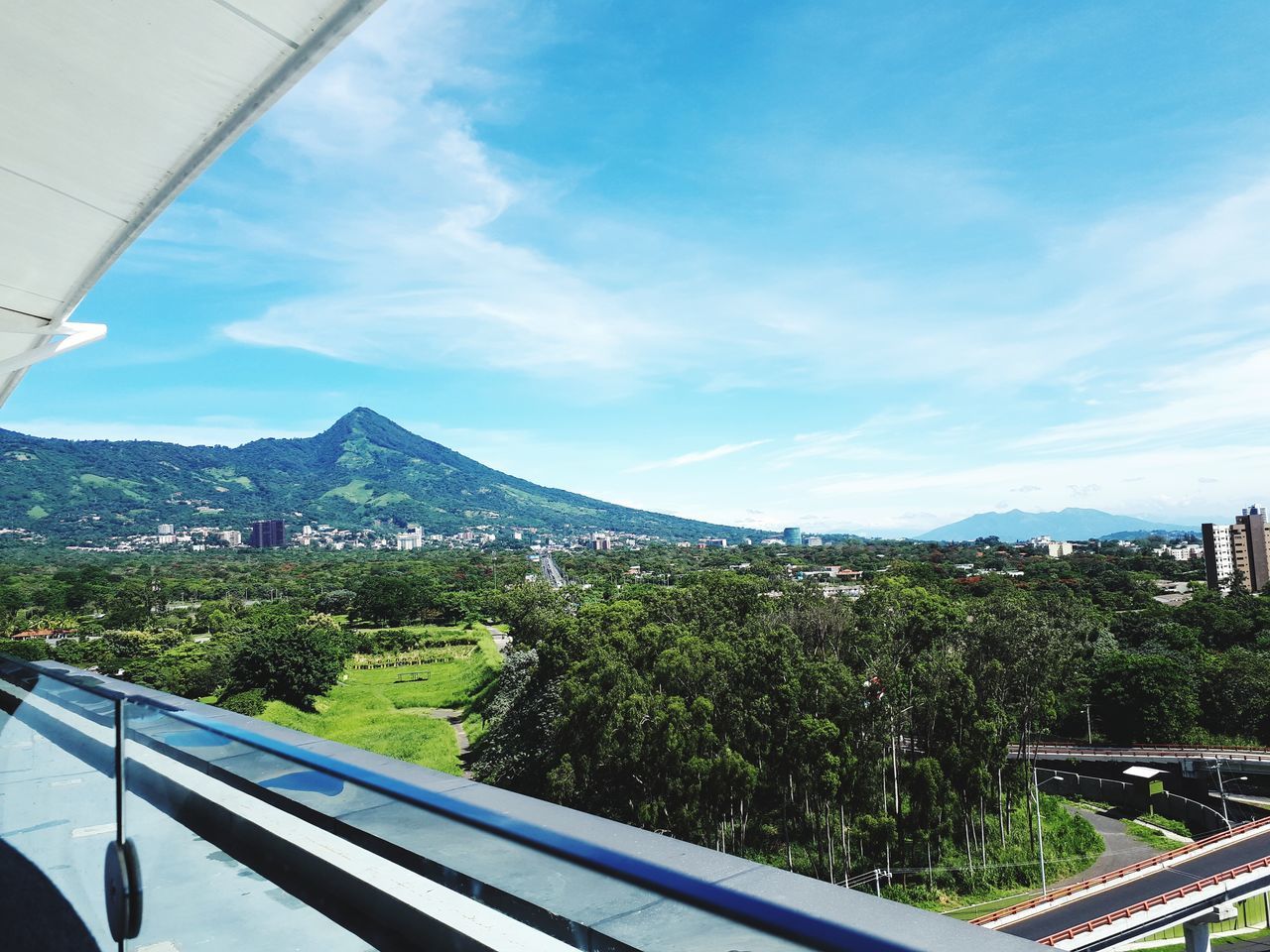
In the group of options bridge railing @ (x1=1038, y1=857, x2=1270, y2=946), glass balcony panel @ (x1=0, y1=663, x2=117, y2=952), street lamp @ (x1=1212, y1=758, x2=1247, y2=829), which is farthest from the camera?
street lamp @ (x1=1212, y1=758, x2=1247, y2=829)

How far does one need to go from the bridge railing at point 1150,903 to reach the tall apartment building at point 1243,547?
1951 inches

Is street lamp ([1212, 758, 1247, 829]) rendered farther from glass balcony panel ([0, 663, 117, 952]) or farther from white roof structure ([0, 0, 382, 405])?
white roof structure ([0, 0, 382, 405])

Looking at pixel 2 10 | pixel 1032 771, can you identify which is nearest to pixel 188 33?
pixel 2 10

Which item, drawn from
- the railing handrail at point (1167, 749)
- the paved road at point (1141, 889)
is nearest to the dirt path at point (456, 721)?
the paved road at point (1141, 889)

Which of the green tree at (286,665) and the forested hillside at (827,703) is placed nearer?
the forested hillside at (827,703)

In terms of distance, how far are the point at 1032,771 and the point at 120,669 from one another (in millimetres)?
27768

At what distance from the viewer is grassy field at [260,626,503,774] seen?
2067cm

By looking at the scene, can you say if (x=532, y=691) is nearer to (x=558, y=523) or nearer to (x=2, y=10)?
(x=2, y=10)

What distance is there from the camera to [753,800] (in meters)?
15.0

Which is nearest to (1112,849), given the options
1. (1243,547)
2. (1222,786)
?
(1222,786)

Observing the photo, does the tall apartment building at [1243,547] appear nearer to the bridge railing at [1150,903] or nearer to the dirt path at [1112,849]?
the dirt path at [1112,849]

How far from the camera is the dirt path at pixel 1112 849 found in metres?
16.1

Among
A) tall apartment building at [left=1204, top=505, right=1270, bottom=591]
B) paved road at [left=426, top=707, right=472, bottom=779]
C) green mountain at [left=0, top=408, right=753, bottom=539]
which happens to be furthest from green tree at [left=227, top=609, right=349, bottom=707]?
green mountain at [left=0, top=408, right=753, bottom=539]

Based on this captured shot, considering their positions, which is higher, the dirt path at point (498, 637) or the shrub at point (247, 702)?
the dirt path at point (498, 637)
